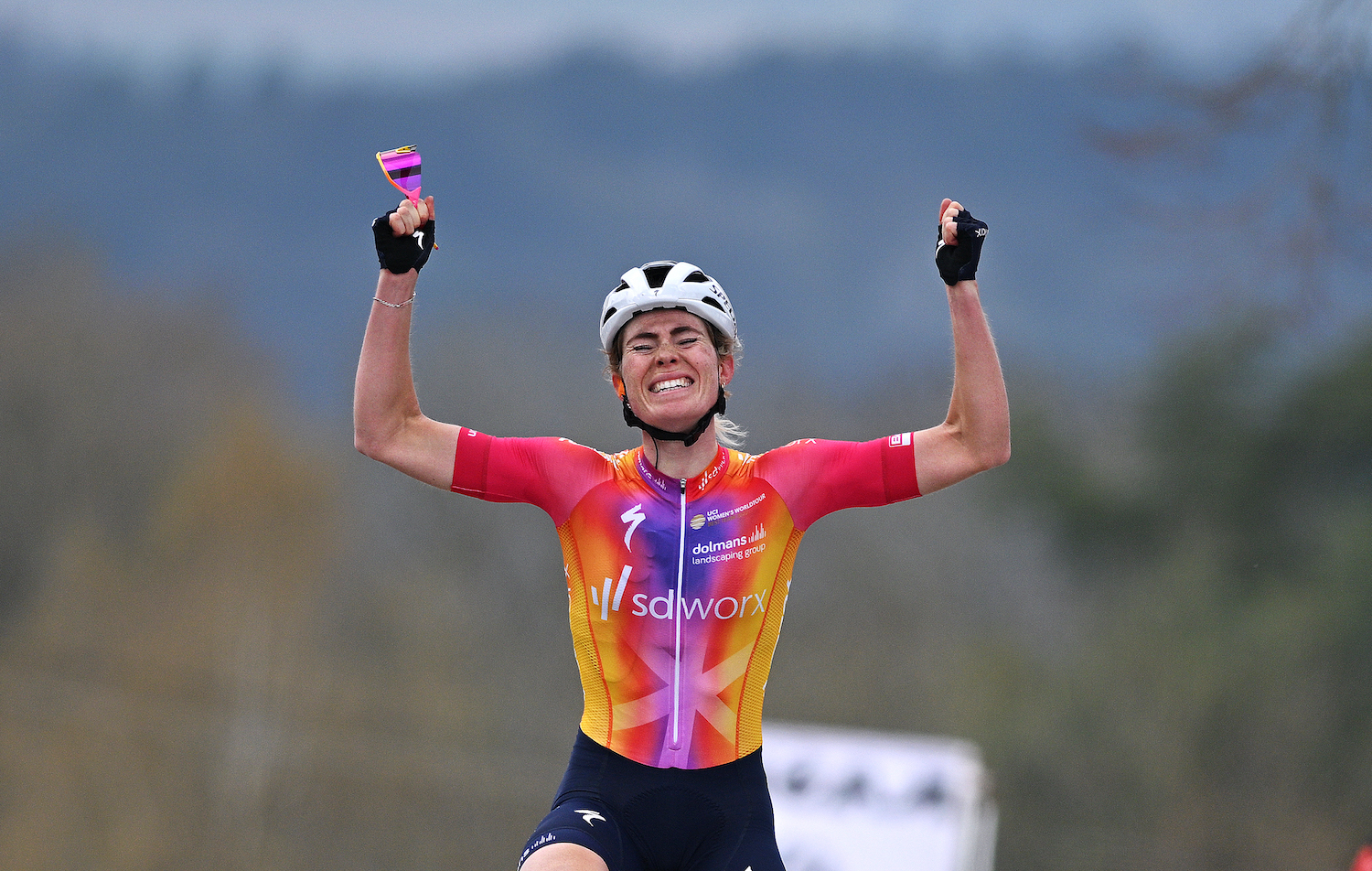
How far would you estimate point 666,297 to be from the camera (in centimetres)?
458

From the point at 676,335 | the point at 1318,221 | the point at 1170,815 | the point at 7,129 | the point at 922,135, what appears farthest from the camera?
the point at 922,135

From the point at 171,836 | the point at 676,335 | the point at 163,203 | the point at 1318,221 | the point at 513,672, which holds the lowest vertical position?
the point at 171,836

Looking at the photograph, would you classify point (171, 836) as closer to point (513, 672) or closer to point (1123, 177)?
point (513, 672)

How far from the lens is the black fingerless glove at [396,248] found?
4.44 m

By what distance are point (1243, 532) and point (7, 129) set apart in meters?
32.5

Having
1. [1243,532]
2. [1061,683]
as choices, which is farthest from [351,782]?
[1243,532]

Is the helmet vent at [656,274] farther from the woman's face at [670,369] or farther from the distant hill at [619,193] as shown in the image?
the distant hill at [619,193]

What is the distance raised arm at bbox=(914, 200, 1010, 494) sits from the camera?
173 inches

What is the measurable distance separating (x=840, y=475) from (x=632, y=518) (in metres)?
0.71

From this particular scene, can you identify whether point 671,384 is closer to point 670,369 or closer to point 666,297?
point 670,369

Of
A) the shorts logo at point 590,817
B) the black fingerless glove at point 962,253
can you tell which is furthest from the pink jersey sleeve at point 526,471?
the black fingerless glove at point 962,253

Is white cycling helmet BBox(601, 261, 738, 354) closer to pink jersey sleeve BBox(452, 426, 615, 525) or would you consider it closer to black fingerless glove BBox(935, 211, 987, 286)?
pink jersey sleeve BBox(452, 426, 615, 525)

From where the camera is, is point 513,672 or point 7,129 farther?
point 7,129

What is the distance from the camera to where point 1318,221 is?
652cm
